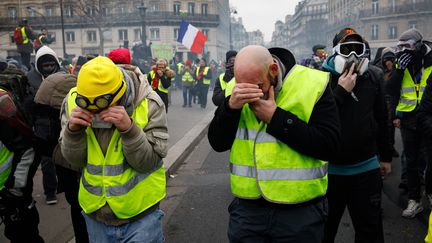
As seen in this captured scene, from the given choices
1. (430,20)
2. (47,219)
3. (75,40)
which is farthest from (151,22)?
(47,219)

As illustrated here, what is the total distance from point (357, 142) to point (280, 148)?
1.12 m

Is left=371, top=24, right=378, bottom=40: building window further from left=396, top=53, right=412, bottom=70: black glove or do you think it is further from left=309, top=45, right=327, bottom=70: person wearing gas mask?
left=396, top=53, right=412, bottom=70: black glove

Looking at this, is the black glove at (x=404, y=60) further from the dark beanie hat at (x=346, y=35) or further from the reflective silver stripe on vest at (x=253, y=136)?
the reflective silver stripe on vest at (x=253, y=136)

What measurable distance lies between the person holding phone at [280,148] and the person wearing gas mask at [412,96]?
9.53ft

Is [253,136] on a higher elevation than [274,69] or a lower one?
lower

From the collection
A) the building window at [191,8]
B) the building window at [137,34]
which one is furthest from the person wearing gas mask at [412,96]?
the building window at [191,8]

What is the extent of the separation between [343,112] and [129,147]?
1.64 meters

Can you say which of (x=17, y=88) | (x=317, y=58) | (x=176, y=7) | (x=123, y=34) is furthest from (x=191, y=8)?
(x=17, y=88)

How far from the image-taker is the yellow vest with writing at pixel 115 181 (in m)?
2.42

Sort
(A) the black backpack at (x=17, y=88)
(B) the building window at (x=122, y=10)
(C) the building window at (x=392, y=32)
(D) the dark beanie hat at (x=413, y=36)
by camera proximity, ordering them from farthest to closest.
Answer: (C) the building window at (x=392, y=32) → (B) the building window at (x=122, y=10) → (D) the dark beanie hat at (x=413, y=36) → (A) the black backpack at (x=17, y=88)

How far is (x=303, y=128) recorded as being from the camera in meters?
2.17

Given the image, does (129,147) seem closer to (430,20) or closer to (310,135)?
(310,135)

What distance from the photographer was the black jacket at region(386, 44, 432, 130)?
4.83m

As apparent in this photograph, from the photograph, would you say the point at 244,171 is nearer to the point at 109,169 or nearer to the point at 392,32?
the point at 109,169
